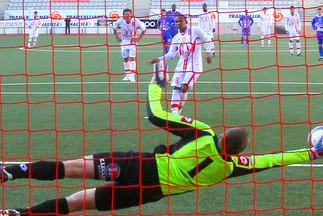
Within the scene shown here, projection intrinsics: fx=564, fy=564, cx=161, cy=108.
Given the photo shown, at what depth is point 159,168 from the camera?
4605mm

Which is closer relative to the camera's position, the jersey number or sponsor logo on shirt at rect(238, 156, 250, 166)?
the jersey number

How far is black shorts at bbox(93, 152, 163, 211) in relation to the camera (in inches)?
180

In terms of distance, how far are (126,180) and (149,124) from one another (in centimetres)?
509

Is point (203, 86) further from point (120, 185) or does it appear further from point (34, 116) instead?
point (120, 185)

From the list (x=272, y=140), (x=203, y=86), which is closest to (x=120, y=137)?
(x=272, y=140)

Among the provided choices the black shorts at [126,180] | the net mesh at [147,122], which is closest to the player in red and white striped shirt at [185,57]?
the net mesh at [147,122]

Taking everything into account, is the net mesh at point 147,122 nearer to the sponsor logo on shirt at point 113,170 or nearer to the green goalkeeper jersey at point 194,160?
the green goalkeeper jersey at point 194,160

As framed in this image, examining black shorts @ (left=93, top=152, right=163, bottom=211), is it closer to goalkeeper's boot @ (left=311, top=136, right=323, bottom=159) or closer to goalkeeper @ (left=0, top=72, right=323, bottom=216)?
goalkeeper @ (left=0, top=72, right=323, bottom=216)

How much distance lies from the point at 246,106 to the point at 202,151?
21.4 feet

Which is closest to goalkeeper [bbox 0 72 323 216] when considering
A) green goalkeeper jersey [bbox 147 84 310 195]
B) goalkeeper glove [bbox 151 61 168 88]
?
green goalkeeper jersey [bbox 147 84 310 195]

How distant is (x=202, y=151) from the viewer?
4547mm

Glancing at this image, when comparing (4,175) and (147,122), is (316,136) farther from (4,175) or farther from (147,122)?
(147,122)

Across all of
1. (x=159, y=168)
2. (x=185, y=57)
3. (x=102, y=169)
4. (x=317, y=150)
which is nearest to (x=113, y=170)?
(x=102, y=169)

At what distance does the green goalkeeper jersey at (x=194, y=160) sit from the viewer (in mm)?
4535
